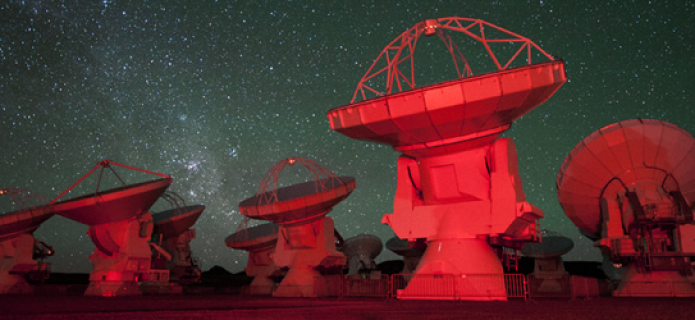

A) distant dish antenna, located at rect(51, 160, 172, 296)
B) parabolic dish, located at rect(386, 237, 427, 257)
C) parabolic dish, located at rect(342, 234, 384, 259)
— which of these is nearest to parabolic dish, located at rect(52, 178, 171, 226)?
distant dish antenna, located at rect(51, 160, 172, 296)

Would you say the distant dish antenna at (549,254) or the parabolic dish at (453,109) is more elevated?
the parabolic dish at (453,109)

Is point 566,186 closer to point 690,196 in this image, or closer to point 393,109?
point 690,196

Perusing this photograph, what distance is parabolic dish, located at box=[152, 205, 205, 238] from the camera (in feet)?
117

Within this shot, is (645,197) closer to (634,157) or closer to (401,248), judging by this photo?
(634,157)

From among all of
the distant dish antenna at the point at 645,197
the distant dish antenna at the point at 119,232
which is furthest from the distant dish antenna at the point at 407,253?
the distant dish antenna at the point at 119,232

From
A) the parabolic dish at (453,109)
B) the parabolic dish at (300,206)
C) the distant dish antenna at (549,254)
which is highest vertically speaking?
the parabolic dish at (453,109)

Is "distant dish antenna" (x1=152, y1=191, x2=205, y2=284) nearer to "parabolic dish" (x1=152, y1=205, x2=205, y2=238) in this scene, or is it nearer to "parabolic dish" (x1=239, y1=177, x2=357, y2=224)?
"parabolic dish" (x1=152, y1=205, x2=205, y2=238)

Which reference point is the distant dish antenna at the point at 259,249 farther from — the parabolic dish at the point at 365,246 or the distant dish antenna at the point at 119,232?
the parabolic dish at the point at 365,246

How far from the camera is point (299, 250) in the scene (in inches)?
1072

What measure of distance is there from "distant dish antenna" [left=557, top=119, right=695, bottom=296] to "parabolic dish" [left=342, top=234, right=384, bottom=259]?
2750 centimetres

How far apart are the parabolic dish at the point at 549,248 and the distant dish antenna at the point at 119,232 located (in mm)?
24757

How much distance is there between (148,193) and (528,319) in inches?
932

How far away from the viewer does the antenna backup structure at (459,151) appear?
559 inches

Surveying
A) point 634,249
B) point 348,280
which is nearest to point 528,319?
point 348,280
